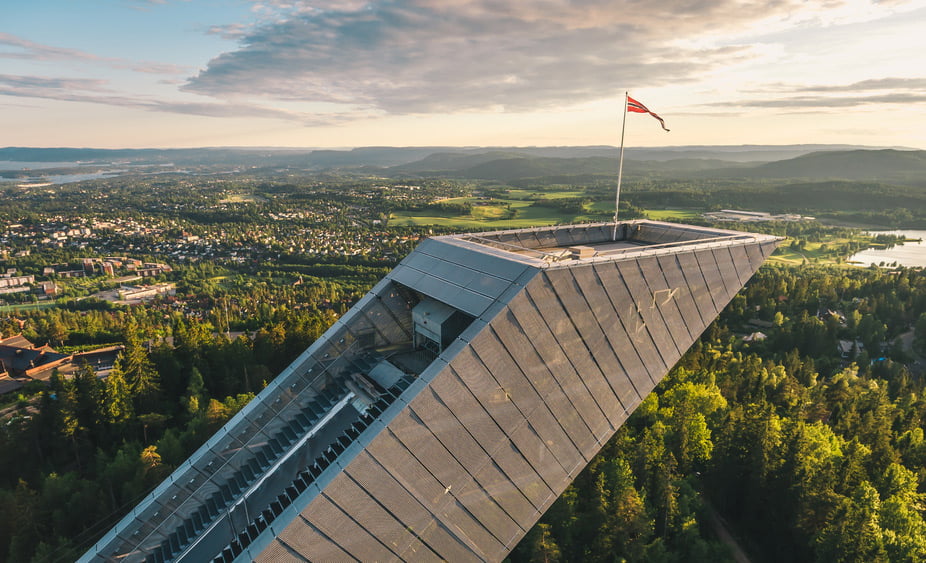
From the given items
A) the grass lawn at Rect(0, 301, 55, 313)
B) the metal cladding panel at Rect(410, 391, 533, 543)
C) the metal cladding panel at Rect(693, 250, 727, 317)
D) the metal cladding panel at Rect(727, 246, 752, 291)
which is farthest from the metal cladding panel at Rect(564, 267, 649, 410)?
the grass lawn at Rect(0, 301, 55, 313)

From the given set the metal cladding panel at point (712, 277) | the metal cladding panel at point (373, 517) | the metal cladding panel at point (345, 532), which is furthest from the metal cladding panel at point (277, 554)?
the metal cladding panel at point (712, 277)

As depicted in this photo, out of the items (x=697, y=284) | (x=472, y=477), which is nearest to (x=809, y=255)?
(x=697, y=284)

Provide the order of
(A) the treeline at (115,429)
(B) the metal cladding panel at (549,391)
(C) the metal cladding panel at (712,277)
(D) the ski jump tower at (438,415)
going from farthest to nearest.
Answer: (A) the treeline at (115,429)
(C) the metal cladding panel at (712,277)
(B) the metal cladding panel at (549,391)
(D) the ski jump tower at (438,415)

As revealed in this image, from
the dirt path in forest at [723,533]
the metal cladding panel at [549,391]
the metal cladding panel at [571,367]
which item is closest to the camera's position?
the metal cladding panel at [549,391]

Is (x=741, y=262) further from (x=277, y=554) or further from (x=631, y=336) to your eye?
(x=277, y=554)

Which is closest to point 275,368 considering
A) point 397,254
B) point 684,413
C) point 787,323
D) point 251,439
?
point 251,439

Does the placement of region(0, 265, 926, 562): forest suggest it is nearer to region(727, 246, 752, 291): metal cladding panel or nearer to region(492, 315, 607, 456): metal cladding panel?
region(492, 315, 607, 456): metal cladding panel

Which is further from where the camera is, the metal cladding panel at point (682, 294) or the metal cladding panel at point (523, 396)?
the metal cladding panel at point (682, 294)

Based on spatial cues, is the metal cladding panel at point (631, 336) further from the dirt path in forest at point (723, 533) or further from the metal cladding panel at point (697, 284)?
the dirt path in forest at point (723, 533)
